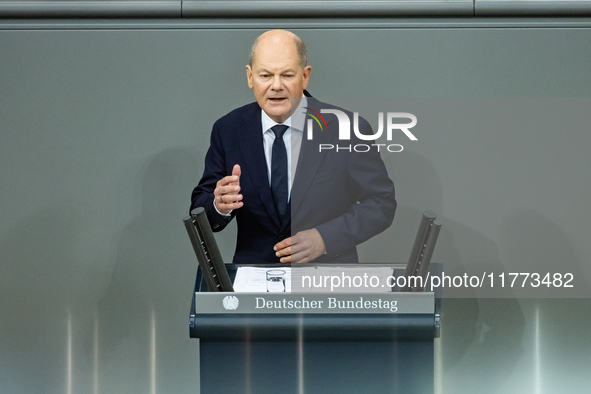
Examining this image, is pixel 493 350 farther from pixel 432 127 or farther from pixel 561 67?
pixel 561 67

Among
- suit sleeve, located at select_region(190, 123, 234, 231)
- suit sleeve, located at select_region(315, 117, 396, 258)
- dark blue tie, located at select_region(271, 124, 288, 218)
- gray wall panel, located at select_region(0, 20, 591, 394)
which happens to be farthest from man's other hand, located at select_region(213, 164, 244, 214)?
gray wall panel, located at select_region(0, 20, 591, 394)

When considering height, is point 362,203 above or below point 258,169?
below

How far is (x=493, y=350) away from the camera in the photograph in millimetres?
4355

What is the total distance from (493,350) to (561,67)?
1419 millimetres

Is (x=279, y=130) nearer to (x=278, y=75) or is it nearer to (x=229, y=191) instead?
(x=278, y=75)

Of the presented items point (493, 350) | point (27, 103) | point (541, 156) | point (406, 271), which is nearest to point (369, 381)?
point (406, 271)

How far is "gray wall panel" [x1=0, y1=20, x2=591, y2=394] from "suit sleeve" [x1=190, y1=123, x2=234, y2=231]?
1.63ft

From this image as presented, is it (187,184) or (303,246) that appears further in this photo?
(187,184)

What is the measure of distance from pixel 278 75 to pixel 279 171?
413mm

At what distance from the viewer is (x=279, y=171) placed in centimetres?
375

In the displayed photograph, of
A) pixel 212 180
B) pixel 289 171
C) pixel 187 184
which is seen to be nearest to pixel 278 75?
pixel 289 171

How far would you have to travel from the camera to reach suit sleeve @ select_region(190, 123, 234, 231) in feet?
11.3

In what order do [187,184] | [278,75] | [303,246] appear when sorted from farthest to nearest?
[187,184], [278,75], [303,246]

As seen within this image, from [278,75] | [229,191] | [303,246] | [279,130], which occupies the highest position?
[278,75]
